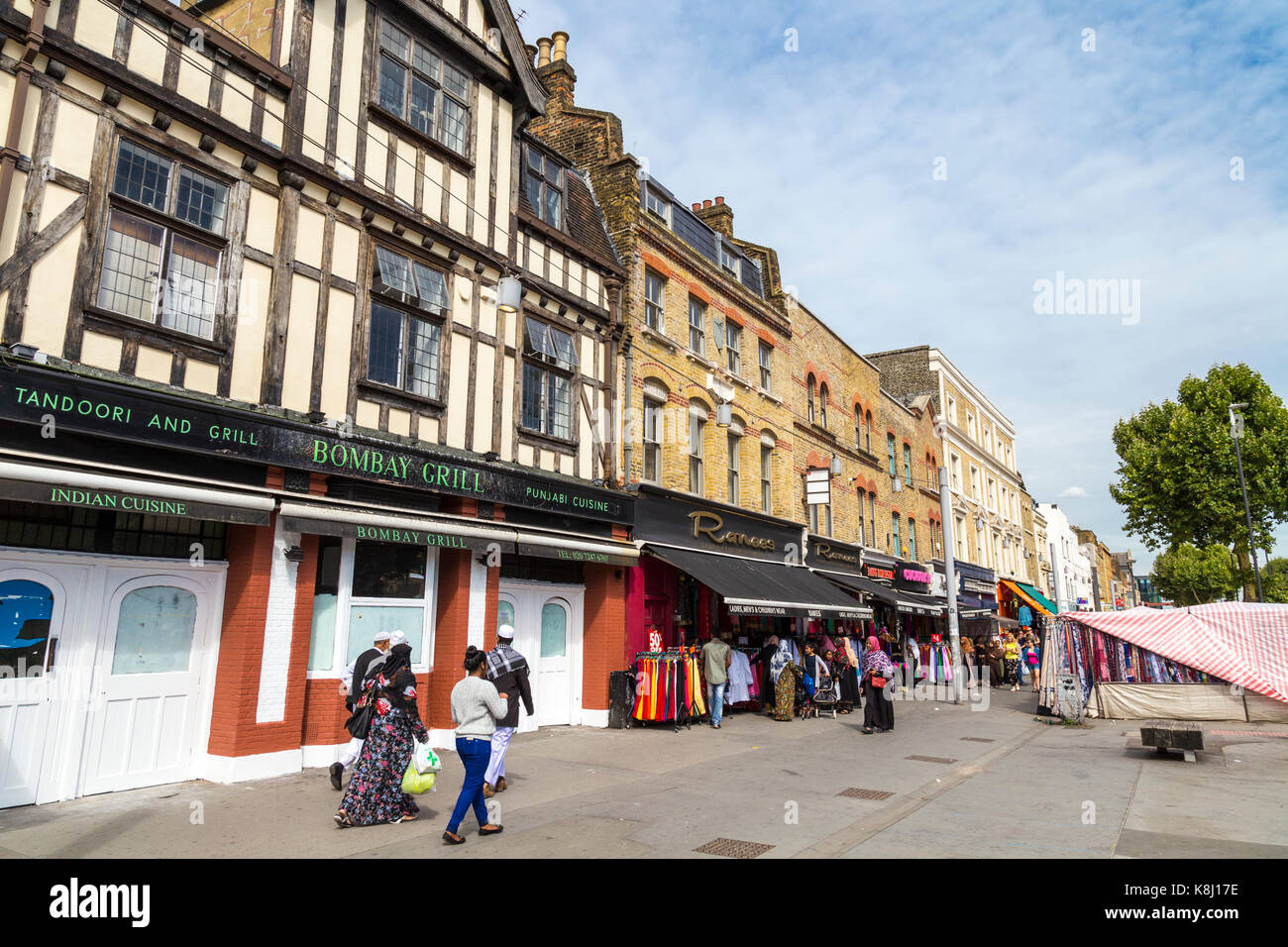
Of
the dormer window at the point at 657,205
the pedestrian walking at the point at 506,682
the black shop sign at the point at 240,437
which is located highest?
the dormer window at the point at 657,205

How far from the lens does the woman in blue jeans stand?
6.55 metres

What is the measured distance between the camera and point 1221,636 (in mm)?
15500

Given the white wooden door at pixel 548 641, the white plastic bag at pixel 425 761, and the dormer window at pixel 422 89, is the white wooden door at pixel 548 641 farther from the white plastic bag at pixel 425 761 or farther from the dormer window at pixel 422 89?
the dormer window at pixel 422 89

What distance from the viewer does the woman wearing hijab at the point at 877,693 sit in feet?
46.6

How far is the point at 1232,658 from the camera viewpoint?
15.2 metres

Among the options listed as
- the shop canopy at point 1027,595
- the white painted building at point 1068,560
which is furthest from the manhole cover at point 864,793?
the white painted building at point 1068,560

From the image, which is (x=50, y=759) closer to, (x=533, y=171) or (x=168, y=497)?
(x=168, y=497)

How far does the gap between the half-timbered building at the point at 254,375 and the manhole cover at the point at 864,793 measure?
19.1 ft

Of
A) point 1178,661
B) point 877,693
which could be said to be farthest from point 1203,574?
point 877,693

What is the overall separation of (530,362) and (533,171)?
3.78 m

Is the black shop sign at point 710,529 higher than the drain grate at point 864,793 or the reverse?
higher

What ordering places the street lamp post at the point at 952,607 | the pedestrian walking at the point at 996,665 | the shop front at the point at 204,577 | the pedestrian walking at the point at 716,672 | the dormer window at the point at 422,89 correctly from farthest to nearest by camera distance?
the pedestrian walking at the point at 996,665, the street lamp post at the point at 952,607, the pedestrian walking at the point at 716,672, the dormer window at the point at 422,89, the shop front at the point at 204,577

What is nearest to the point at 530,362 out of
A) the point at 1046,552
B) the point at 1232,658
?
the point at 1232,658

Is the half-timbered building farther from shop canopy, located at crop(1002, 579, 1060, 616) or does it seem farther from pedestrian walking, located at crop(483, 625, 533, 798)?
shop canopy, located at crop(1002, 579, 1060, 616)
